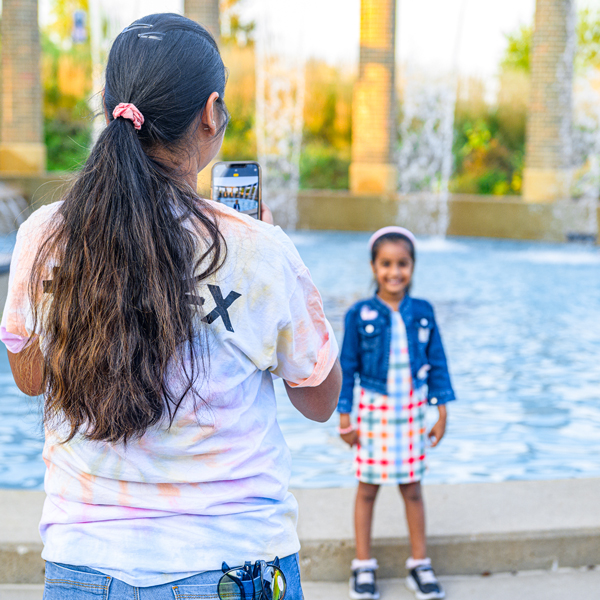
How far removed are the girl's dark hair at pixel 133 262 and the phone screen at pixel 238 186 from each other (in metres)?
0.48

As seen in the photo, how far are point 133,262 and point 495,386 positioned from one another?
527cm

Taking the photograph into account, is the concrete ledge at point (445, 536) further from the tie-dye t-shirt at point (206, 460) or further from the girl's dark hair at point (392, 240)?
the tie-dye t-shirt at point (206, 460)

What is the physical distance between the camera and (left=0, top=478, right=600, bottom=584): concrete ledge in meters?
3.00

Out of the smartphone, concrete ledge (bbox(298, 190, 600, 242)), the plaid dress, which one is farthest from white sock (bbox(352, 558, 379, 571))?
concrete ledge (bbox(298, 190, 600, 242))

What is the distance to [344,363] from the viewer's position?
3.18 m

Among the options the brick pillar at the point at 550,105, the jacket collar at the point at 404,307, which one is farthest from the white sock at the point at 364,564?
the brick pillar at the point at 550,105

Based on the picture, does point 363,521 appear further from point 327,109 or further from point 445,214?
point 327,109

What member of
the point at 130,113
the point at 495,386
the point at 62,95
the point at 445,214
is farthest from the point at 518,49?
the point at 130,113

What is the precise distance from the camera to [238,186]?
5.94ft

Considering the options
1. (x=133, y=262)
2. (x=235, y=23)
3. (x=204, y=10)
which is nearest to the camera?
(x=133, y=262)

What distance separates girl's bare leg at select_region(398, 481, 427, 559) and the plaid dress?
7 centimetres

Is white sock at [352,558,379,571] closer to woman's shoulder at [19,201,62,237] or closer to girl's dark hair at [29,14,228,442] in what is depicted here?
girl's dark hair at [29,14,228,442]

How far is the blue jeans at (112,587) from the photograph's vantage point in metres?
1.24

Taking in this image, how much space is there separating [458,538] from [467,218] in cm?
1496
